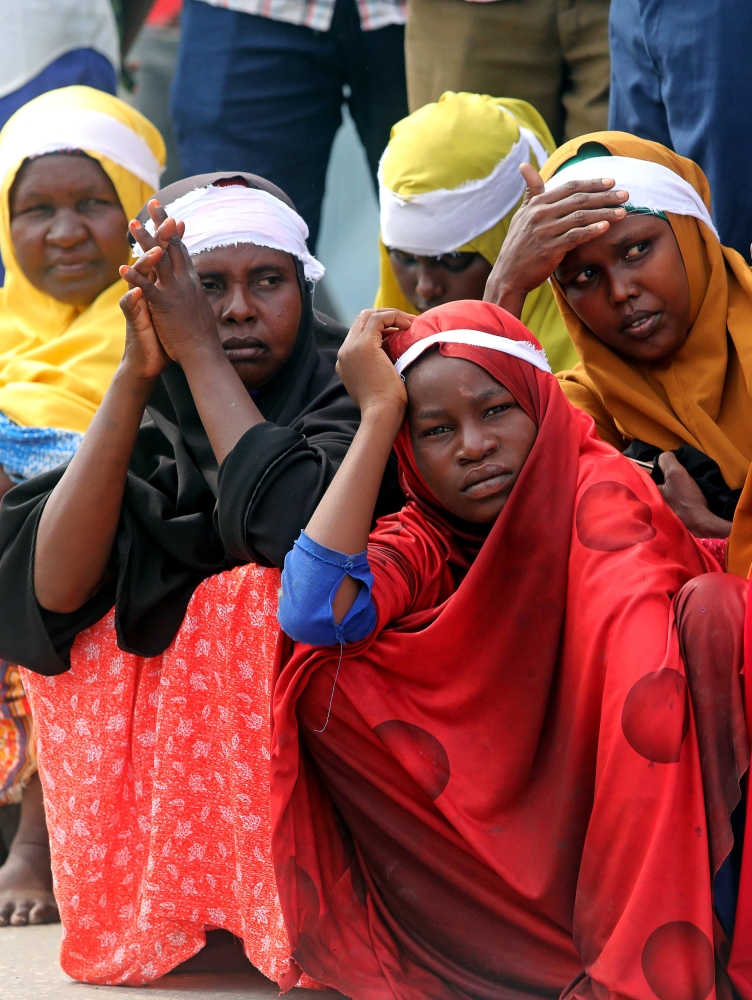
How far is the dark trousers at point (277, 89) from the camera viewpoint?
421 centimetres

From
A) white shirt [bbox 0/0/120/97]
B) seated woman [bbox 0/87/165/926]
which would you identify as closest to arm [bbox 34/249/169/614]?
seated woman [bbox 0/87/165/926]

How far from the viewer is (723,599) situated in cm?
221

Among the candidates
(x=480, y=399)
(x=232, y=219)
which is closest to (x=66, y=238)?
(x=232, y=219)

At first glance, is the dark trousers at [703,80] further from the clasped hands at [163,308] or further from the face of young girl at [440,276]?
the clasped hands at [163,308]

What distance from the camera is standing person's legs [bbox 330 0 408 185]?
4.23m

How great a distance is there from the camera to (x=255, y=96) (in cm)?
423

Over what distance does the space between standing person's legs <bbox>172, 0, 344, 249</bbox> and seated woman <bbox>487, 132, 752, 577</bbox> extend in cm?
146

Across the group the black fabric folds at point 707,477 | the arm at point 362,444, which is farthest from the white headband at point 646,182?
the arm at point 362,444

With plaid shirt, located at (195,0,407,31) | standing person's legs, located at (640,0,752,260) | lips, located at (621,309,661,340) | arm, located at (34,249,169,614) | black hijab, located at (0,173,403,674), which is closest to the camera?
black hijab, located at (0,173,403,674)

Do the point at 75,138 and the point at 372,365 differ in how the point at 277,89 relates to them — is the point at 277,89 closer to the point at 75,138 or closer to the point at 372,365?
the point at 75,138

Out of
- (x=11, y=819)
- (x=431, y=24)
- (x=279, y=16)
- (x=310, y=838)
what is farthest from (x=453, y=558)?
(x=279, y=16)

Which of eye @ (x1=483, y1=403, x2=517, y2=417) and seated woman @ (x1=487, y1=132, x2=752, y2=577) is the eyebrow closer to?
eye @ (x1=483, y1=403, x2=517, y2=417)

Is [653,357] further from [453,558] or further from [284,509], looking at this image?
[284,509]

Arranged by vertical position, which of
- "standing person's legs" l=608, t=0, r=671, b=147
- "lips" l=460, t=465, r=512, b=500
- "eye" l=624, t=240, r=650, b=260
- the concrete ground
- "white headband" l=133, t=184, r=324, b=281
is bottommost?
the concrete ground
